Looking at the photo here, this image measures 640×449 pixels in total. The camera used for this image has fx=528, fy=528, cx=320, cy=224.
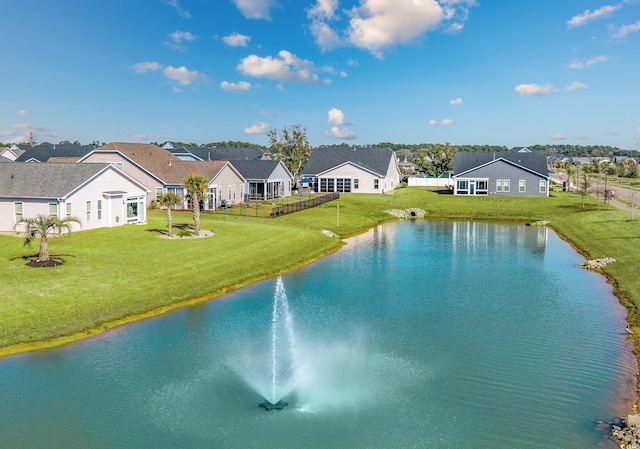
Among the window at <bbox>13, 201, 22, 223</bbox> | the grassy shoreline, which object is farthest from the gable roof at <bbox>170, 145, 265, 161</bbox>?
the window at <bbox>13, 201, 22, 223</bbox>

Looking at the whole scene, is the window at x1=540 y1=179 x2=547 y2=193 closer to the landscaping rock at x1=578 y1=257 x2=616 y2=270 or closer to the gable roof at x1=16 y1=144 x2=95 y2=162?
the landscaping rock at x1=578 y1=257 x2=616 y2=270

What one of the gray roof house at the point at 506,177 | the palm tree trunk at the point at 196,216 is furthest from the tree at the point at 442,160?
the palm tree trunk at the point at 196,216

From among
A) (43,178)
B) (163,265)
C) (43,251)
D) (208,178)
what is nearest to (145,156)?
(208,178)

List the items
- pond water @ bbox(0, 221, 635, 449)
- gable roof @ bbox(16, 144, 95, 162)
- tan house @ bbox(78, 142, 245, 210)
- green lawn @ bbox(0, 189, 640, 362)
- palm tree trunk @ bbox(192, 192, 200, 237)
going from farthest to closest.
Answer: gable roof @ bbox(16, 144, 95, 162) < tan house @ bbox(78, 142, 245, 210) < palm tree trunk @ bbox(192, 192, 200, 237) < green lawn @ bbox(0, 189, 640, 362) < pond water @ bbox(0, 221, 635, 449)

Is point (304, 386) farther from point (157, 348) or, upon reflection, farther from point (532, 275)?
point (532, 275)

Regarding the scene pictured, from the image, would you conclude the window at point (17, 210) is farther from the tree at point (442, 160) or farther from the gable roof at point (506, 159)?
the tree at point (442, 160)

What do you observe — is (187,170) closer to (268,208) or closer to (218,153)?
(268,208)

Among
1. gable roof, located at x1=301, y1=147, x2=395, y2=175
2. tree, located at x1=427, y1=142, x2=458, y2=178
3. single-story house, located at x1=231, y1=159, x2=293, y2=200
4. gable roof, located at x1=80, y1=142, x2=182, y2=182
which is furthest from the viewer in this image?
tree, located at x1=427, y1=142, x2=458, y2=178
